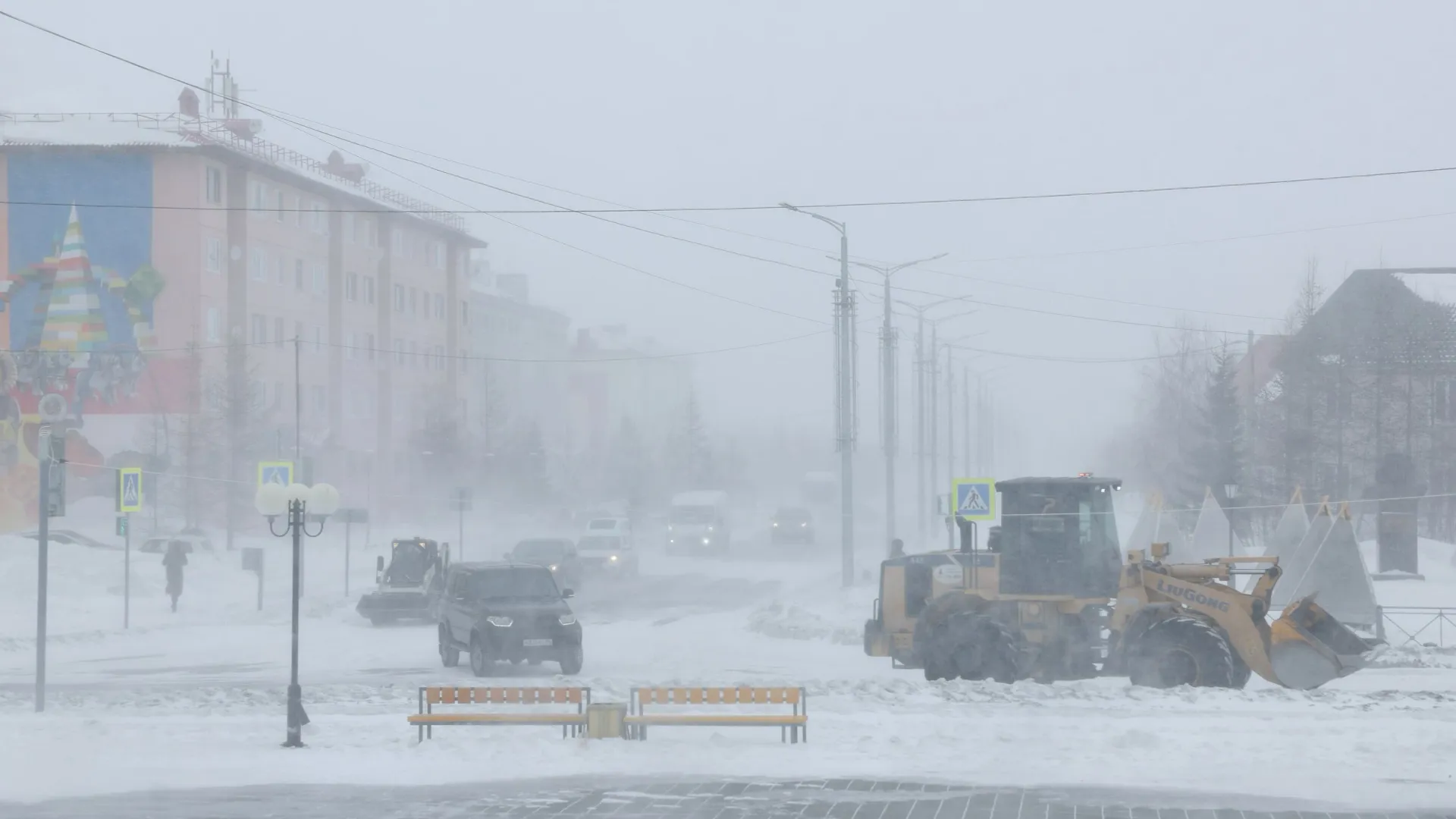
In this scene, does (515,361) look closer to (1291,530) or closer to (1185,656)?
(1291,530)

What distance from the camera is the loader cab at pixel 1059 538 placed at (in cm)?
1895

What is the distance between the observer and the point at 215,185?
65125 millimetres

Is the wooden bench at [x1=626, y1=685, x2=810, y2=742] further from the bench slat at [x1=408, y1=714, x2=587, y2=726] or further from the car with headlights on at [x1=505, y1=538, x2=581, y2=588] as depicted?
the car with headlights on at [x1=505, y1=538, x2=581, y2=588]

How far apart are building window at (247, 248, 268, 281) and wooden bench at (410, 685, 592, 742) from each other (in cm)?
5575

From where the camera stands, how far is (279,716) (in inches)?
649

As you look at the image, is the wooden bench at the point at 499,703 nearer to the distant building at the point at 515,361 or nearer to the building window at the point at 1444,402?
the building window at the point at 1444,402

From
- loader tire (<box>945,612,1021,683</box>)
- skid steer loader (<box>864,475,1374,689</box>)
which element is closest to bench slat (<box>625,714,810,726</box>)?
loader tire (<box>945,612,1021,683</box>)

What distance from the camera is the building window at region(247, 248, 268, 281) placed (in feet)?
219

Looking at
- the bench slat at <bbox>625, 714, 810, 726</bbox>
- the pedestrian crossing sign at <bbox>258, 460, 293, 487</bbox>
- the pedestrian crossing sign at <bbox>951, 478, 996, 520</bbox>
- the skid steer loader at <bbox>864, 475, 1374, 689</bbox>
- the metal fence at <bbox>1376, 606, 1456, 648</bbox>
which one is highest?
the pedestrian crossing sign at <bbox>258, 460, 293, 487</bbox>

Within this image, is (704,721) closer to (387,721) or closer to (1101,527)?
(387,721)

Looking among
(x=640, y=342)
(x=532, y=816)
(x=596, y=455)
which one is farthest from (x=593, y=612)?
(x=640, y=342)

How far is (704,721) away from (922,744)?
2.18 meters

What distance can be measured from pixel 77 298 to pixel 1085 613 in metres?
57.6

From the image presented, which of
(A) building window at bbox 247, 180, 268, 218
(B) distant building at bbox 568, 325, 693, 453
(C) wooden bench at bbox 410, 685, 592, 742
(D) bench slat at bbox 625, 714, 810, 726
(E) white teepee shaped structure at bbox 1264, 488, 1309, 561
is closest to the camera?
(D) bench slat at bbox 625, 714, 810, 726
